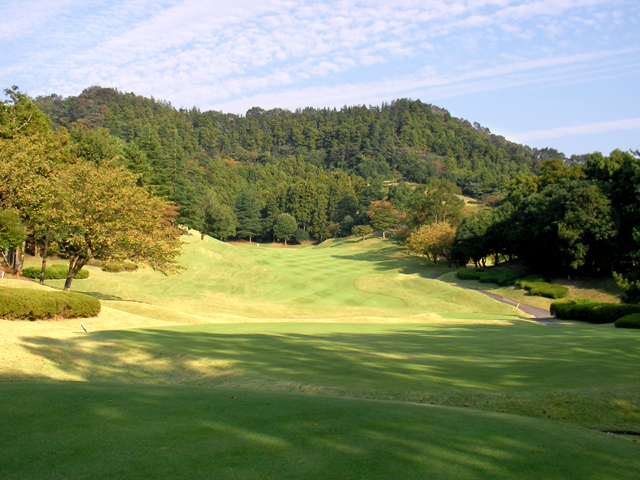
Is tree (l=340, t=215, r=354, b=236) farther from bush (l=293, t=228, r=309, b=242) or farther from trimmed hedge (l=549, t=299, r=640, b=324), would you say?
trimmed hedge (l=549, t=299, r=640, b=324)

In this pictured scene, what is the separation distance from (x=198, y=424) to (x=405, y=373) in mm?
5959

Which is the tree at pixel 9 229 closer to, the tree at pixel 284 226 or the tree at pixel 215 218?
the tree at pixel 215 218

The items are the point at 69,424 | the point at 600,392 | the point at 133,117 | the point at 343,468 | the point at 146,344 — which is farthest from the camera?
the point at 133,117

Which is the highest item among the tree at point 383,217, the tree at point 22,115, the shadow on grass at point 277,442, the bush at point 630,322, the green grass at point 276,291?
the tree at point 22,115

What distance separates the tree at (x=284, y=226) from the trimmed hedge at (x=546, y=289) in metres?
79.2

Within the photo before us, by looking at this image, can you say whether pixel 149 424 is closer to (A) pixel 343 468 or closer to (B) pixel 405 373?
(A) pixel 343 468

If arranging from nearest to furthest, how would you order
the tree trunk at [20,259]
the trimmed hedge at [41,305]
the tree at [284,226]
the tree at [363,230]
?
1. the trimmed hedge at [41,305]
2. the tree trunk at [20,259]
3. the tree at [363,230]
4. the tree at [284,226]

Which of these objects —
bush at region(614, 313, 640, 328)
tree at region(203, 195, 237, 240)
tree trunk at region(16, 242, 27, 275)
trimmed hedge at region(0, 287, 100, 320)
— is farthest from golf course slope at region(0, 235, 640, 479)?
tree at region(203, 195, 237, 240)

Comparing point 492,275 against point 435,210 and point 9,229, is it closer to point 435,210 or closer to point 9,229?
point 435,210

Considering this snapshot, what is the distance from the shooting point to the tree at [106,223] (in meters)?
26.3

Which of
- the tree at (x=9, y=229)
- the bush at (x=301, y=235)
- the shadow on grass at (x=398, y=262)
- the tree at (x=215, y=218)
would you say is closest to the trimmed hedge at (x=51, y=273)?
the tree at (x=9, y=229)

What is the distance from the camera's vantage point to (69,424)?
5.92 metres

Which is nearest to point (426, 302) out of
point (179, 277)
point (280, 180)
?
point (179, 277)

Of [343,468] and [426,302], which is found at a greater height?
[343,468]
